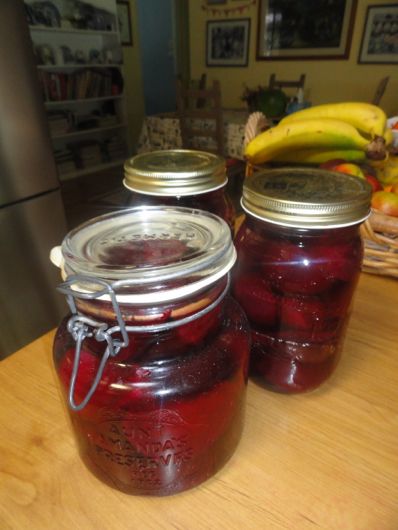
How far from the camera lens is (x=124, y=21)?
138 inches

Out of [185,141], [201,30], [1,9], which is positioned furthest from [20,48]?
[201,30]

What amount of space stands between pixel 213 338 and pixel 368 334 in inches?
11.4

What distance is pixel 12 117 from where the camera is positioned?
88cm

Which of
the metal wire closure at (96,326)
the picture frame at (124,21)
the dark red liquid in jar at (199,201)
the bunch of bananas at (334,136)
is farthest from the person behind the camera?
A: the picture frame at (124,21)

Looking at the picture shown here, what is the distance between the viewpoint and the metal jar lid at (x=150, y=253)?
10.1 inches

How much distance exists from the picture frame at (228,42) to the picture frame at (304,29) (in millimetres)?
164

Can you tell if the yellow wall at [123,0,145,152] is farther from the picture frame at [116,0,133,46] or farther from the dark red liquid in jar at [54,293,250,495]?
the dark red liquid in jar at [54,293,250,495]

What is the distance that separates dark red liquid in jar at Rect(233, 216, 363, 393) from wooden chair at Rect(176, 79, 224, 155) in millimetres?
1973

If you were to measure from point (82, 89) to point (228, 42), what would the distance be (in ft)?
4.76

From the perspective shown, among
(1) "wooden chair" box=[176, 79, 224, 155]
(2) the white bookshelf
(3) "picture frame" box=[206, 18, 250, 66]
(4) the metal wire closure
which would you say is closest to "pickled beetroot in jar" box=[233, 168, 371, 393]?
(4) the metal wire closure

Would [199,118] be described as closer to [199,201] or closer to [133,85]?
[133,85]

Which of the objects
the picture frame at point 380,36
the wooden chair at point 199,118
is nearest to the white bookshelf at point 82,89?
the wooden chair at point 199,118

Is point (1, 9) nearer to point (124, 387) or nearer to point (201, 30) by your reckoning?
point (124, 387)

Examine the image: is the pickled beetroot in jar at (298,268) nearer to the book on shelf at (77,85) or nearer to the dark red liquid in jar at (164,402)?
the dark red liquid in jar at (164,402)
